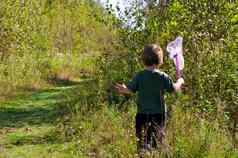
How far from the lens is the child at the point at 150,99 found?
667 cm

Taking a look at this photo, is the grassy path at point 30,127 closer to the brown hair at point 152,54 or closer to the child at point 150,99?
the child at point 150,99

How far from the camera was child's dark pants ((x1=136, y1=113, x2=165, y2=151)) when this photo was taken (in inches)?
265

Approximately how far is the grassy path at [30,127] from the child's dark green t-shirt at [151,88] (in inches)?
99.0

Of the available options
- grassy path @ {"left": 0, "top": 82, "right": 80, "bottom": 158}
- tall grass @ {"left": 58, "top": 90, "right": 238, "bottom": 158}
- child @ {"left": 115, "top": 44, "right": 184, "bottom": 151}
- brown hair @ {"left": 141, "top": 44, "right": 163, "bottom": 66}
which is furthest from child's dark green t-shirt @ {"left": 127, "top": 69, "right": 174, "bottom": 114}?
grassy path @ {"left": 0, "top": 82, "right": 80, "bottom": 158}

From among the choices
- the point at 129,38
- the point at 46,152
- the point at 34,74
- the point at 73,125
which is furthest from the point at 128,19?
the point at 34,74

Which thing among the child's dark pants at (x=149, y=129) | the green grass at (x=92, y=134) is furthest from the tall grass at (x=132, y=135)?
the child's dark pants at (x=149, y=129)

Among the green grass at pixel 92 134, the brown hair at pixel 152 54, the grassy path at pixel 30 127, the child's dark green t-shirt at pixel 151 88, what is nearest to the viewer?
the brown hair at pixel 152 54

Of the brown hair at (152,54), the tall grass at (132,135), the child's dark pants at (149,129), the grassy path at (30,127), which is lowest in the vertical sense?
the grassy path at (30,127)

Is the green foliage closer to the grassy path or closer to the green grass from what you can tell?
the grassy path

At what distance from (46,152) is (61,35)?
23.7 metres

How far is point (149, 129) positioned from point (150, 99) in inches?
13.9

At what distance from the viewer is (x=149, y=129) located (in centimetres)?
674

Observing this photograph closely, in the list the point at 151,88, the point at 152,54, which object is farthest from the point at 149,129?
the point at 152,54

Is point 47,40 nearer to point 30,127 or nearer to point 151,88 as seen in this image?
point 30,127
